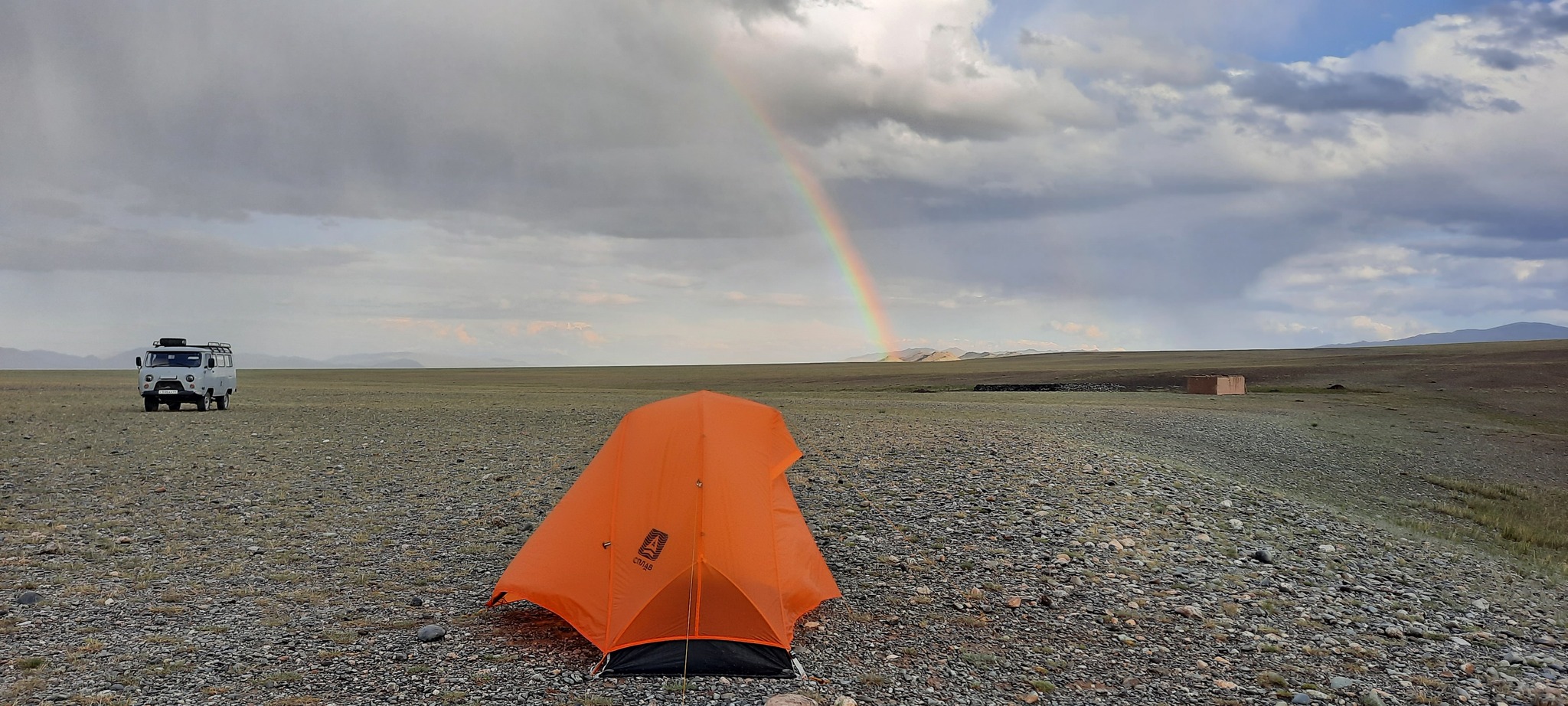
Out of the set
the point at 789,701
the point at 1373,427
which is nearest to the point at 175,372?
the point at 789,701

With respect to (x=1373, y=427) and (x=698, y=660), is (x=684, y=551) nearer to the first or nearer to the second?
(x=698, y=660)

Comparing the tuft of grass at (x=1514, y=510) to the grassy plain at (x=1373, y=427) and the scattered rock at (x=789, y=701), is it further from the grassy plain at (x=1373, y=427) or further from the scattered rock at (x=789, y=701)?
the scattered rock at (x=789, y=701)

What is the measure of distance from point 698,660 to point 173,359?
116ft

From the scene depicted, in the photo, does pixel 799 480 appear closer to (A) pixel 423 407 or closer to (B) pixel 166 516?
(B) pixel 166 516

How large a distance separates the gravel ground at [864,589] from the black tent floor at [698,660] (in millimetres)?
154

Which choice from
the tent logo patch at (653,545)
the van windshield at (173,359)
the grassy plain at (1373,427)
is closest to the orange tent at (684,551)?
the tent logo patch at (653,545)

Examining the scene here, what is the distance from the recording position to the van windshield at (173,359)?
34.0 meters

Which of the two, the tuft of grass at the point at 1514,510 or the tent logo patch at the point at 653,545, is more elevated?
the tent logo patch at the point at 653,545

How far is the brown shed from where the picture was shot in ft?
186

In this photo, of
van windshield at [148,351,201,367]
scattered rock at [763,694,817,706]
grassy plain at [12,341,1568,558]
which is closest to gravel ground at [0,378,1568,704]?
scattered rock at [763,694,817,706]

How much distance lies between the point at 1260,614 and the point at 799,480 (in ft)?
26.9

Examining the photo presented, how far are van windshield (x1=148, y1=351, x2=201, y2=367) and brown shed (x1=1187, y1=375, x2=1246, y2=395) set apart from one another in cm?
5487

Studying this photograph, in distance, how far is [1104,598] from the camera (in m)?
10.1

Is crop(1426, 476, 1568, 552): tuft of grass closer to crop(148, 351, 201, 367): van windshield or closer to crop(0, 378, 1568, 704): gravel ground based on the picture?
crop(0, 378, 1568, 704): gravel ground
